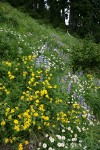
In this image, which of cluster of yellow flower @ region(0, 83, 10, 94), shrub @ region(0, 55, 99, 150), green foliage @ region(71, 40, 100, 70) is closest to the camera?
shrub @ region(0, 55, 99, 150)

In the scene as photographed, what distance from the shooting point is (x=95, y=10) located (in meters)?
31.1

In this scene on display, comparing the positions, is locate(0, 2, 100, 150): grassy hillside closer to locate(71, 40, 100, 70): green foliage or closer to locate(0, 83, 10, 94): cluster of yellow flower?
locate(0, 83, 10, 94): cluster of yellow flower

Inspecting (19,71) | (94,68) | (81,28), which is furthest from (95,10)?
(19,71)

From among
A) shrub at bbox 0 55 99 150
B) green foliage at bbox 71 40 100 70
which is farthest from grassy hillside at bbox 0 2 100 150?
green foliage at bbox 71 40 100 70

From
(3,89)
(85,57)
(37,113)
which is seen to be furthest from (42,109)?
(85,57)

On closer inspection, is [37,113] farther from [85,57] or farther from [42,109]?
[85,57]

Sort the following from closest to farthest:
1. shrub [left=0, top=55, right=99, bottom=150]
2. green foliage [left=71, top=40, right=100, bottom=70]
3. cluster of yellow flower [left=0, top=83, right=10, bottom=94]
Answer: shrub [left=0, top=55, right=99, bottom=150] < cluster of yellow flower [left=0, top=83, right=10, bottom=94] < green foliage [left=71, top=40, right=100, bottom=70]

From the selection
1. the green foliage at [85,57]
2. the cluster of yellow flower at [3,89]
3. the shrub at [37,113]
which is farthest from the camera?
the green foliage at [85,57]

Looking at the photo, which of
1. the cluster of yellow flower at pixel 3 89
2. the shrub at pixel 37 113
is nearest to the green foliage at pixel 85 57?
the shrub at pixel 37 113

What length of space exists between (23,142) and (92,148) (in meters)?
1.16

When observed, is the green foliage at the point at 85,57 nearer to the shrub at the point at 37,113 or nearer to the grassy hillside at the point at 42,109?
the grassy hillside at the point at 42,109

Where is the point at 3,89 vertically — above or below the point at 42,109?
above

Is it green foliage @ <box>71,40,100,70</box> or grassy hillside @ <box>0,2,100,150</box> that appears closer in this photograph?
grassy hillside @ <box>0,2,100,150</box>

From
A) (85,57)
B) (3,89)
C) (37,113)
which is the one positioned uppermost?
(3,89)
